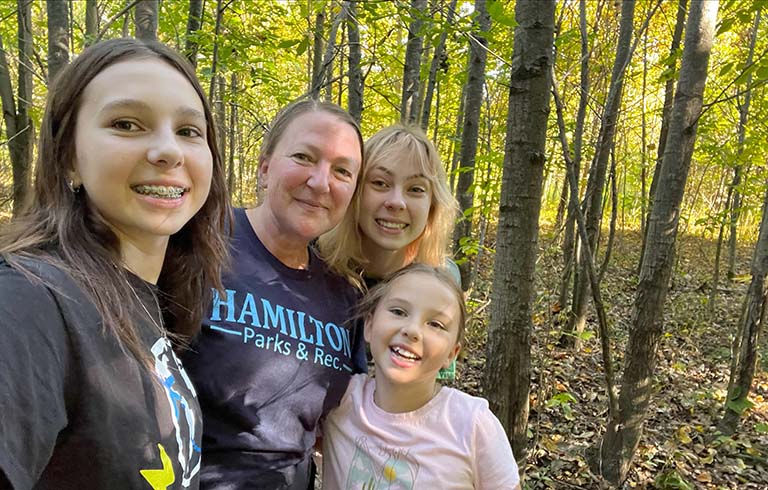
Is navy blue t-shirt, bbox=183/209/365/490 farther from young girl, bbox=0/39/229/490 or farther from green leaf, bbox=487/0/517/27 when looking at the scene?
green leaf, bbox=487/0/517/27

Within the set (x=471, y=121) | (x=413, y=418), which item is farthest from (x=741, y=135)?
(x=413, y=418)

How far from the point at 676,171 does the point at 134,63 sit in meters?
3.36

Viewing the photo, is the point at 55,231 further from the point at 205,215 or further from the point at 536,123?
the point at 536,123

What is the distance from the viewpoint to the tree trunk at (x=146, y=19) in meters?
2.95

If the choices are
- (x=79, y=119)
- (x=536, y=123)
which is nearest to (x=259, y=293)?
(x=79, y=119)

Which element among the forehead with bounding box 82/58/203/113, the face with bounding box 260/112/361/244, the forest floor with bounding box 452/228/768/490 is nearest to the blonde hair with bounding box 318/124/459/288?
the face with bounding box 260/112/361/244

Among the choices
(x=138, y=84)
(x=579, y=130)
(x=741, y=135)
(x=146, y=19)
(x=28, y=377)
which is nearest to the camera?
(x=28, y=377)

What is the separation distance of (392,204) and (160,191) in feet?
3.79

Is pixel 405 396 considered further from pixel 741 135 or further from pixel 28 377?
pixel 741 135

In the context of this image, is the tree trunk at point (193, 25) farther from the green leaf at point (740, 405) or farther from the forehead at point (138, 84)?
the green leaf at point (740, 405)

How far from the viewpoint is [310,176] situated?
1.76 meters

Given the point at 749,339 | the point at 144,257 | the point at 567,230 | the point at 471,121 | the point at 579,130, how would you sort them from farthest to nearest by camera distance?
the point at 567,230 < the point at 579,130 < the point at 471,121 < the point at 749,339 < the point at 144,257

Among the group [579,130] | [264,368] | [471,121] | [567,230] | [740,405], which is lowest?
[740,405]

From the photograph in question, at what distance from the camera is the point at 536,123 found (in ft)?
7.06
